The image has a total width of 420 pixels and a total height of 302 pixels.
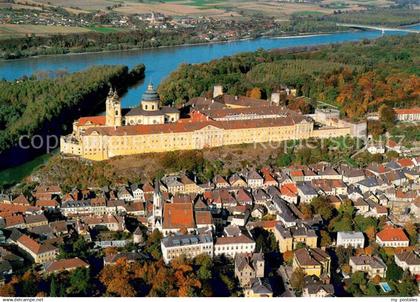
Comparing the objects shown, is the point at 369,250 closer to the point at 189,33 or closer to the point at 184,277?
the point at 184,277

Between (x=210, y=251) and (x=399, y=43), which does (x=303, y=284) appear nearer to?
(x=210, y=251)

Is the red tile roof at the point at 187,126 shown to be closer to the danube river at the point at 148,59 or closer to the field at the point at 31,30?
the danube river at the point at 148,59

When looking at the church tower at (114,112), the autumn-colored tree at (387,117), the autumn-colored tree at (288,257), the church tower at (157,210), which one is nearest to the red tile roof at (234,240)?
the autumn-colored tree at (288,257)

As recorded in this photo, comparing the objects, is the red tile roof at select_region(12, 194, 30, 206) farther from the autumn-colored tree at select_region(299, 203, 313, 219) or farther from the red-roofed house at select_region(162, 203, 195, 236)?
the autumn-colored tree at select_region(299, 203, 313, 219)

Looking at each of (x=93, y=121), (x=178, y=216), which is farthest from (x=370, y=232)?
(x=93, y=121)

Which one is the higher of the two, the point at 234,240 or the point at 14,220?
the point at 234,240

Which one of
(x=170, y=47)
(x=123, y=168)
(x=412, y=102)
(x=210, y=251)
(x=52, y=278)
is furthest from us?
(x=170, y=47)

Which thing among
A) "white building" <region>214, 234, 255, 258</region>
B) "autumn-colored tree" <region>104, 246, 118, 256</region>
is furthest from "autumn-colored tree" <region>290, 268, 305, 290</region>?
"autumn-colored tree" <region>104, 246, 118, 256</region>

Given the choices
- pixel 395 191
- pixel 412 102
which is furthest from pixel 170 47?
pixel 395 191

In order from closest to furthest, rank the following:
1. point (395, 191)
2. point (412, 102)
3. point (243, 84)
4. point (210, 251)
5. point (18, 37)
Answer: point (210, 251)
point (395, 191)
point (412, 102)
point (243, 84)
point (18, 37)
